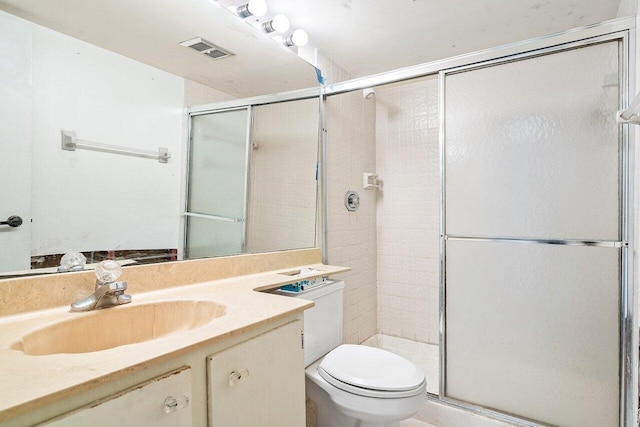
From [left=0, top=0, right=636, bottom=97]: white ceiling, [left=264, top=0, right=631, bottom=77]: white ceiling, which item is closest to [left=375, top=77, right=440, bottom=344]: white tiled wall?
[left=0, top=0, right=636, bottom=97]: white ceiling

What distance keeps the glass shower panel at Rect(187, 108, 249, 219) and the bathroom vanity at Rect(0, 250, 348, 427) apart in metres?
0.30

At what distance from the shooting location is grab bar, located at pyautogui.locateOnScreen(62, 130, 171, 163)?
106 cm

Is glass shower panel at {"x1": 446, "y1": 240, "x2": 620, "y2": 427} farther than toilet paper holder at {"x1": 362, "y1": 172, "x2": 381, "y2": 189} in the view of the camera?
No

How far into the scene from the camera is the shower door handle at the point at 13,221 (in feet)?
3.10

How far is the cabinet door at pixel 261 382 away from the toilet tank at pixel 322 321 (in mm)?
456

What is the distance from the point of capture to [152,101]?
1.27 m

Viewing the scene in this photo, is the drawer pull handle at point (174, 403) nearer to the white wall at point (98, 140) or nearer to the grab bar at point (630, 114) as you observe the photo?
the white wall at point (98, 140)

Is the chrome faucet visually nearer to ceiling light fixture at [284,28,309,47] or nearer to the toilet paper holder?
ceiling light fixture at [284,28,309,47]

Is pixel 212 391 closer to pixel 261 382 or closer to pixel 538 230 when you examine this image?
pixel 261 382

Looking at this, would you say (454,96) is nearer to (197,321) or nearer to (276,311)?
(276,311)

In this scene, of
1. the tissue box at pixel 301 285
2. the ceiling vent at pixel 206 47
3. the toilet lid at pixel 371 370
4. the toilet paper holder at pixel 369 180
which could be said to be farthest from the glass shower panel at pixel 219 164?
the toilet paper holder at pixel 369 180

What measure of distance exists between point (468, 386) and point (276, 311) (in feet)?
4.03

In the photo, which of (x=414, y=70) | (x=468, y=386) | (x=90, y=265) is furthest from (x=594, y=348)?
(x=90, y=265)

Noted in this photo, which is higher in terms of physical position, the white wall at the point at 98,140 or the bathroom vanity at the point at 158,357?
the white wall at the point at 98,140
